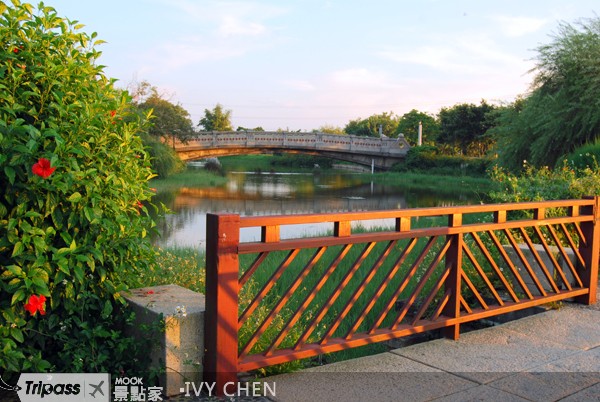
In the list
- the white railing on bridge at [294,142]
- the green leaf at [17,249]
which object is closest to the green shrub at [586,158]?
the green leaf at [17,249]

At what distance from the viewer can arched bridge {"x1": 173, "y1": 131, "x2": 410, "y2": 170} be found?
44269 millimetres

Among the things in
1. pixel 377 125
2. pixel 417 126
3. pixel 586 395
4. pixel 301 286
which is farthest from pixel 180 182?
pixel 377 125

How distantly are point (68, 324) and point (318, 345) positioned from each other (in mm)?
1567

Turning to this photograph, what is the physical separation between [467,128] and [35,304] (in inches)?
2112

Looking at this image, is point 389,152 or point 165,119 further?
point 389,152

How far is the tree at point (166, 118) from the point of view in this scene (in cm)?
3810

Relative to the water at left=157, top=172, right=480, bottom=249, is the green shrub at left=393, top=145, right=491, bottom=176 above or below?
above

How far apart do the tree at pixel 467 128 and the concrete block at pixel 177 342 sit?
164 feet

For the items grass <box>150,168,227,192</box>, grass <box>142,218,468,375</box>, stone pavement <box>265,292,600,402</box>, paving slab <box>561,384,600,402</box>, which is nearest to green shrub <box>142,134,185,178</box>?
grass <box>150,168,227,192</box>

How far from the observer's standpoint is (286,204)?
27922 millimetres

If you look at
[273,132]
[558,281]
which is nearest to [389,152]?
[273,132]

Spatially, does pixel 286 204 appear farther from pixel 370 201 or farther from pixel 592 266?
pixel 592 266

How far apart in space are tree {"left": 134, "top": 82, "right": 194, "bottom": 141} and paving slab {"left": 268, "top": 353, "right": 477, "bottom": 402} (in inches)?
1360

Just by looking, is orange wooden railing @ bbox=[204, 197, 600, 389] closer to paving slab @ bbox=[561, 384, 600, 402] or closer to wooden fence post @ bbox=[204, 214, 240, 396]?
wooden fence post @ bbox=[204, 214, 240, 396]
